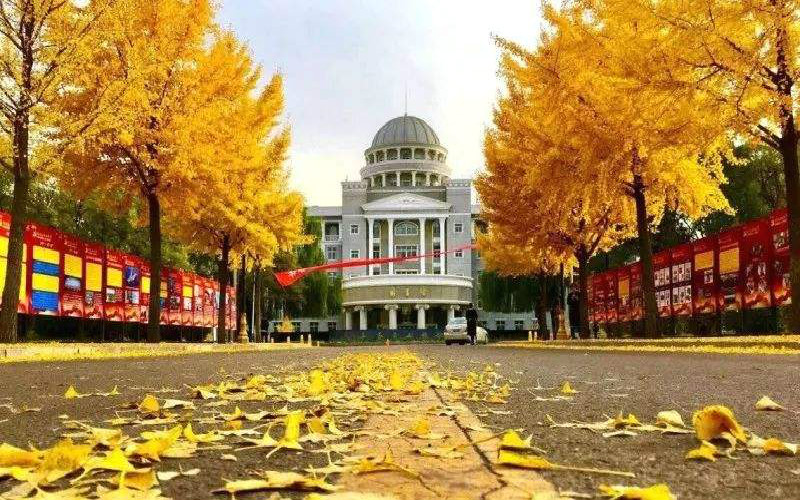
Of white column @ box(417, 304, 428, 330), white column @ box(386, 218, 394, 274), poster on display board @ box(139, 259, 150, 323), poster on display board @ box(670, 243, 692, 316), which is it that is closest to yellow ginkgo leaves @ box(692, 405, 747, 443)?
poster on display board @ box(670, 243, 692, 316)

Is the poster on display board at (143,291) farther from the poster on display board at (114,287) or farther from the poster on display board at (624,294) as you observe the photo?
the poster on display board at (624,294)

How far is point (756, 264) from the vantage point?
15500 mm

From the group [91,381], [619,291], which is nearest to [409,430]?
[91,381]

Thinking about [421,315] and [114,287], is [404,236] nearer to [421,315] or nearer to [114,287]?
[421,315]

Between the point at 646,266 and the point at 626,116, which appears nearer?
the point at 626,116

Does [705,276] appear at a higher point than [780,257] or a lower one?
lower

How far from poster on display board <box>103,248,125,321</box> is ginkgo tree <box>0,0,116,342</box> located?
9940 mm

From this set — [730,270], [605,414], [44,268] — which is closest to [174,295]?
[44,268]

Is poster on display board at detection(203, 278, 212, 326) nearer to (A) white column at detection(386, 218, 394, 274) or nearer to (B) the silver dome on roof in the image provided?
(A) white column at detection(386, 218, 394, 274)

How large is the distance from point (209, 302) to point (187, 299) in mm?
4132

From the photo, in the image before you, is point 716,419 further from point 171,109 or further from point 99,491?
point 171,109

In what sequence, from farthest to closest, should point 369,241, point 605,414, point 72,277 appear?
point 369,241 → point 72,277 → point 605,414

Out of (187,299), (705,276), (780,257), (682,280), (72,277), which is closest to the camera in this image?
(780,257)

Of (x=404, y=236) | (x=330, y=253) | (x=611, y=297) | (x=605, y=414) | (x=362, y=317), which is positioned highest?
(x=404, y=236)
